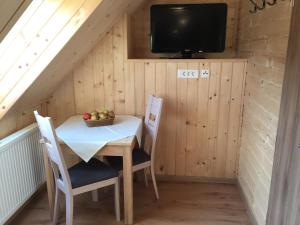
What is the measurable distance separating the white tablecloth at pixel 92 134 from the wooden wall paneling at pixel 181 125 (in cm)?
46

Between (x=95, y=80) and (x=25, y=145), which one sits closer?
(x=25, y=145)

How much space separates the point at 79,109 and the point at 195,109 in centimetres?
125

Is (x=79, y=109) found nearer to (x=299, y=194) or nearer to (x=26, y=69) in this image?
(x=26, y=69)

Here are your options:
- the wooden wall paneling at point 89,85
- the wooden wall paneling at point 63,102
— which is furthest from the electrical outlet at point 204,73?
the wooden wall paneling at point 63,102

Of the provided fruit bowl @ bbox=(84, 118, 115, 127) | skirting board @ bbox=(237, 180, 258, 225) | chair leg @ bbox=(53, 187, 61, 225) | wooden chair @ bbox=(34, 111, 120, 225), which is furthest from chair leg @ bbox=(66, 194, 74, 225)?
skirting board @ bbox=(237, 180, 258, 225)

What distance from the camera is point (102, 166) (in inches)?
89.5

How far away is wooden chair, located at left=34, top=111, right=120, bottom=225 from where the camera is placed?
1915mm

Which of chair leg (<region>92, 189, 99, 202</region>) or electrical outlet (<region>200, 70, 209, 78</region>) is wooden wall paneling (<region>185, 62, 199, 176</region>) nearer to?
electrical outlet (<region>200, 70, 209, 78</region>)

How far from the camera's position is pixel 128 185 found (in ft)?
7.04

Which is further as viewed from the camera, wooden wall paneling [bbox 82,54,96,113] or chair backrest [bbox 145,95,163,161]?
wooden wall paneling [bbox 82,54,96,113]

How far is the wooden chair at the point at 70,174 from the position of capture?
6.28 feet

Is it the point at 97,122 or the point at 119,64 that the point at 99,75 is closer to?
the point at 119,64

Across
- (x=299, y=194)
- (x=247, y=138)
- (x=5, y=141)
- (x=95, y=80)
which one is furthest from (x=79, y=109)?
(x=299, y=194)

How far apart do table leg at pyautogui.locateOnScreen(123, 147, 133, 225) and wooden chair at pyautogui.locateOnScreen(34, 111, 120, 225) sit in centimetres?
9
